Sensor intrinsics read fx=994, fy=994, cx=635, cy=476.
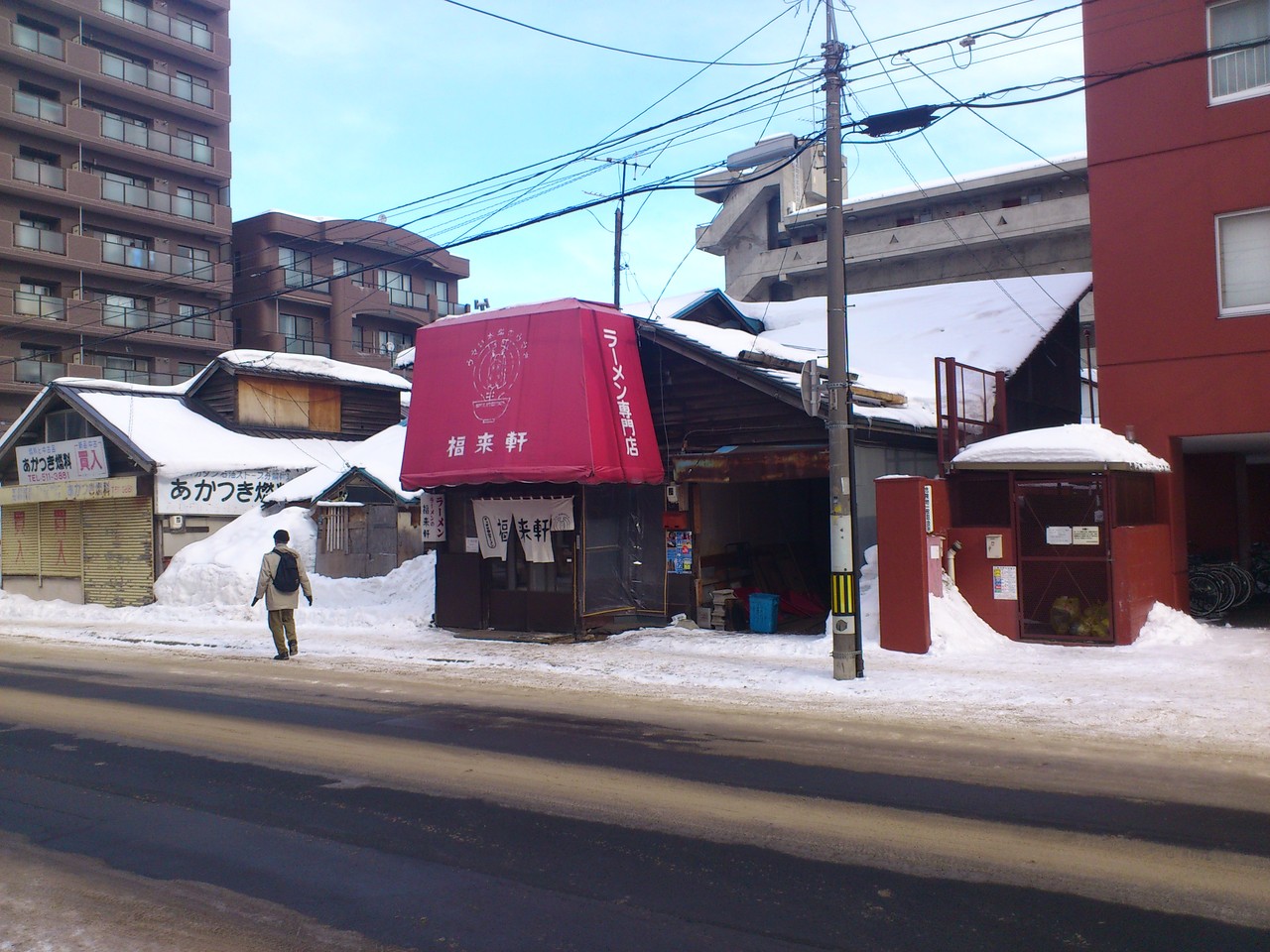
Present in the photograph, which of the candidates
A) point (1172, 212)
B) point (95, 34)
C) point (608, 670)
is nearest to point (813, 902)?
point (608, 670)

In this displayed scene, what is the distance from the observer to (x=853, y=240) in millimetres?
42781

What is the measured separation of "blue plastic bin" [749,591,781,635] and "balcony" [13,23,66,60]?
4017 cm

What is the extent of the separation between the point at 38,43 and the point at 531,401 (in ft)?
121

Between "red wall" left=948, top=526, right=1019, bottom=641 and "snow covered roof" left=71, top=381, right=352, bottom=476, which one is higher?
"snow covered roof" left=71, top=381, right=352, bottom=476

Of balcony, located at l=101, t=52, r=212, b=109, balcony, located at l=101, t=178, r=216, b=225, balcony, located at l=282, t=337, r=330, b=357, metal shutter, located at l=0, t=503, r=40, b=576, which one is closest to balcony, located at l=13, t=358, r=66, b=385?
balcony, located at l=101, t=178, r=216, b=225

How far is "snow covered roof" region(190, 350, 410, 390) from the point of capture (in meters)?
28.0

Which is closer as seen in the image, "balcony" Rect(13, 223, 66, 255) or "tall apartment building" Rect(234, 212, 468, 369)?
"balcony" Rect(13, 223, 66, 255)

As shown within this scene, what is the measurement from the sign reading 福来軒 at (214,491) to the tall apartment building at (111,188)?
1436cm

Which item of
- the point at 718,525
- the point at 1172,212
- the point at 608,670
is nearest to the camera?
the point at 608,670

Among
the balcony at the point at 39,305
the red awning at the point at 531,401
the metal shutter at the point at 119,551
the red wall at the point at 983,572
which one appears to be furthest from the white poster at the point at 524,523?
the balcony at the point at 39,305

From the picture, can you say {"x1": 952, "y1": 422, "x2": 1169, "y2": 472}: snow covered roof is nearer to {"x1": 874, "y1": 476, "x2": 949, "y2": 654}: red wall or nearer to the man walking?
{"x1": 874, "y1": 476, "x2": 949, "y2": 654}: red wall

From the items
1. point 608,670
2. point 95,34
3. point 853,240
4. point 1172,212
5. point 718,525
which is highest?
point 95,34

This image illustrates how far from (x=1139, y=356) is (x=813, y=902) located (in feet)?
44.4

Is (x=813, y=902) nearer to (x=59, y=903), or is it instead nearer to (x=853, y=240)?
(x=59, y=903)
